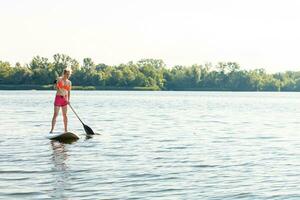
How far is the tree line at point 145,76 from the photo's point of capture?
154 metres

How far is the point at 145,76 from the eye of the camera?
176500 millimetres

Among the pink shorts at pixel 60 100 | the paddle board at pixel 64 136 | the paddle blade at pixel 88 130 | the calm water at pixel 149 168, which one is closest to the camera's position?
the calm water at pixel 149 168

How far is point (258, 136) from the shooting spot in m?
22.0

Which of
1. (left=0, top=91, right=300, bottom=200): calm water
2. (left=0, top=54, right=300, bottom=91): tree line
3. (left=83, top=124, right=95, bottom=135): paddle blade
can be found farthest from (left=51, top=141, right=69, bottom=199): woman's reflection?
(left=0, top=54, right=300, bottom=91): tree line

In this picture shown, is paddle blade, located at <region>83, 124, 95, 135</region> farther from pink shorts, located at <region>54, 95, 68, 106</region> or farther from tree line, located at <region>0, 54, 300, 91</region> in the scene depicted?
tree line, located at <region>0, 54, 300, 91</region>

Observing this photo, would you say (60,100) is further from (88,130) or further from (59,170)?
(59,170)

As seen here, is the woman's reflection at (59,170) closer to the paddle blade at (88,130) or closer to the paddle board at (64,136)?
the paddle board at (64,136)

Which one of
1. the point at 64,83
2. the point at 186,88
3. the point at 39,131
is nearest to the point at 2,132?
the point at 39,131

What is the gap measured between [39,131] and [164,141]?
5.72m

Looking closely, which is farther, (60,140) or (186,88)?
(186,88)

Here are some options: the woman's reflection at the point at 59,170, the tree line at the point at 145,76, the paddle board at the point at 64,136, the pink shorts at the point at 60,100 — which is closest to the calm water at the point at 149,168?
the woman's reflection at the point at 59,170

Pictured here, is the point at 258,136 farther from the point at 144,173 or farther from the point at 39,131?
the point at 144,173

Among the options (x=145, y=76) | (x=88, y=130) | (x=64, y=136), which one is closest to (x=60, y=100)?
(x=64, y=136)

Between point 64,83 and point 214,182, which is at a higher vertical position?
point 64,83
